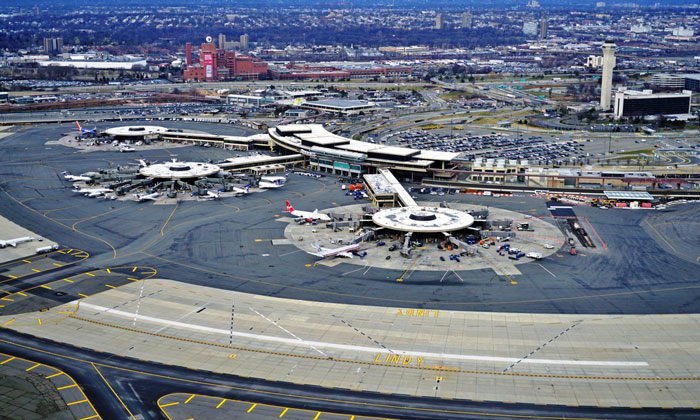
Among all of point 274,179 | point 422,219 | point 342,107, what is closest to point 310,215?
point 422,219

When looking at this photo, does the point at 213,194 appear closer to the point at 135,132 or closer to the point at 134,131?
the point at 135,132

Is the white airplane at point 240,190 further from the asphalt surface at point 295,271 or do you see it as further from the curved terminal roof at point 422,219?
the curved terminal roof at point 422,219

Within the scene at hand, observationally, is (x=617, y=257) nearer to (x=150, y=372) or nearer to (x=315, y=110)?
(x=150, y=372)

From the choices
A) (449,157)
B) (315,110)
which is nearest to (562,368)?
(449,157)

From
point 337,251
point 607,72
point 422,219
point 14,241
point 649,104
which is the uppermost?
→ point 607,72

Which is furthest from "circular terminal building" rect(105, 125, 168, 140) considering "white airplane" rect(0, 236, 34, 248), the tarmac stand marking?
the tarmac stand marking

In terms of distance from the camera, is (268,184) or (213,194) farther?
(268,184)
